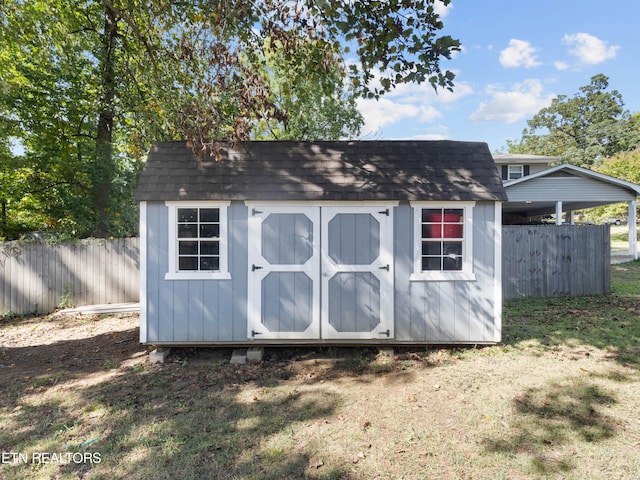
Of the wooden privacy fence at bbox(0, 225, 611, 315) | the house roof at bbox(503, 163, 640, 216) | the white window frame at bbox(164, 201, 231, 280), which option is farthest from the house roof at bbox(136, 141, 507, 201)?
the house roof at bbox(503, 163, 640, 216)

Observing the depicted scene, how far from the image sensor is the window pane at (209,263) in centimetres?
475

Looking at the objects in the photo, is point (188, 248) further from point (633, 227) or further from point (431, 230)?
point (633, 227)

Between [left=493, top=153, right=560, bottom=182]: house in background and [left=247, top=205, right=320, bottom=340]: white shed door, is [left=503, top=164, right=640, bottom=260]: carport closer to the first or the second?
[left=493, top=153, right=560, bottom=182]: house in background

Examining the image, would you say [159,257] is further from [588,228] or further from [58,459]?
[588,228]

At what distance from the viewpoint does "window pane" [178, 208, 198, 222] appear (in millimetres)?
4734

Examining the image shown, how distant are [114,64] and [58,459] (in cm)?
938

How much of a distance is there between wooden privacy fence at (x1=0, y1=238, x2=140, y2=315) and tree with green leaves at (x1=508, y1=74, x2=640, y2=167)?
46988 millimetres

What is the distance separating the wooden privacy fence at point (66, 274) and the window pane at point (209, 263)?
4.37m

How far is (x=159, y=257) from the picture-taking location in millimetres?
4695

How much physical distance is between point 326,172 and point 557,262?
6903 millimetres

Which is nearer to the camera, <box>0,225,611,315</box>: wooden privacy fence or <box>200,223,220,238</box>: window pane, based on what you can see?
<box>200,223,220,238</box>: window pane

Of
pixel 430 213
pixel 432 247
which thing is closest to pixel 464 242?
pixel 432 247

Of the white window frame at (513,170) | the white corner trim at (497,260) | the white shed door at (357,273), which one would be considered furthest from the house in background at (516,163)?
the white shed door at (357,273)

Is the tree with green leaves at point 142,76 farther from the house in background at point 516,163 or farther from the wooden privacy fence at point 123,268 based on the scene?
the house in background at point 516,163
